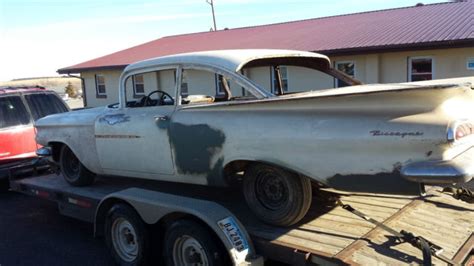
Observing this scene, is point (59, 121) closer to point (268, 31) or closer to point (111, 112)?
point (111, 112)

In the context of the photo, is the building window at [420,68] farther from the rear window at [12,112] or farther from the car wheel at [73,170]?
the car wheel at [73,170]

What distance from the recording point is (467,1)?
19781 millimetres

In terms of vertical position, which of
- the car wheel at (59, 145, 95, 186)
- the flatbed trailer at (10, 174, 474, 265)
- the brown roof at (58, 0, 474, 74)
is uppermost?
the brown roof at (58, 0, 474, 74)

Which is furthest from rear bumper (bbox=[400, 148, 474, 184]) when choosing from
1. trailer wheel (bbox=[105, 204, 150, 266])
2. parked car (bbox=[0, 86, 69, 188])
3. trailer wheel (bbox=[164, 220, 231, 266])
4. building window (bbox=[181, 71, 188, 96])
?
parked car (bbox=[0, 86, 69, 188])

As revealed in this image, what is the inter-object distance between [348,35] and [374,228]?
14.6 m

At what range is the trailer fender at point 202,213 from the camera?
12.1 feet

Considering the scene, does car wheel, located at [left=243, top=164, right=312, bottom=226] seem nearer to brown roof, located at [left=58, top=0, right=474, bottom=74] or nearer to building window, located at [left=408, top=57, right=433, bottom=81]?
brown roof, located at [left=58, top=0, right=474, bottom=74]

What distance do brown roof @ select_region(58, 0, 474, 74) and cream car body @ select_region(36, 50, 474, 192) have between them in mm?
10546

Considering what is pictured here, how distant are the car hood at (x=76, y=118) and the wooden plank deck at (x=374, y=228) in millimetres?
2439

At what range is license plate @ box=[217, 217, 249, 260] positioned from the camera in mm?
3675

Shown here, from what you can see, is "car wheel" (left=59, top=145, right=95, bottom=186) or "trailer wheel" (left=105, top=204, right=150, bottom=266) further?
"car wheel" (left=59, top=145, right=95, bottom=186)

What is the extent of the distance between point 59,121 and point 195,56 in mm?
2539

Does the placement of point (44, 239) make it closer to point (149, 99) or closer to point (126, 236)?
point (126, 236)

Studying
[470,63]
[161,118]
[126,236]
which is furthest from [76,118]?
[470,63]
